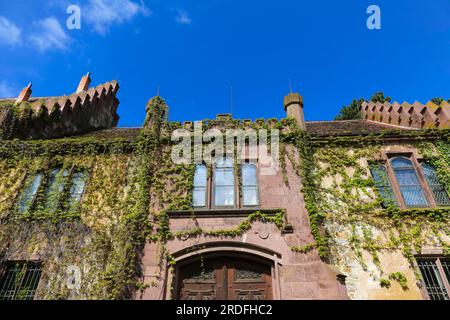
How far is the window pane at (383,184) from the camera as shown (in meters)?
10.1

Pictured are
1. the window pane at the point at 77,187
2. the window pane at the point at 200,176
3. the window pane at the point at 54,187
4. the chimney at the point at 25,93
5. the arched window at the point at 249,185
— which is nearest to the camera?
the arched window at the point at 249,185

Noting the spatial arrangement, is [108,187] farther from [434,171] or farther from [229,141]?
[434,171]

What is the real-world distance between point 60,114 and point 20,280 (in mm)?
8327

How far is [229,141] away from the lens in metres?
11.5

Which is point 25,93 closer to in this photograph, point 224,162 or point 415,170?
point 224,162

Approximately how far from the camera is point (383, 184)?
10562 millimetres

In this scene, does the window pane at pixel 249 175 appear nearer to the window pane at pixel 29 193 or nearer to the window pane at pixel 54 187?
the window pane at pixel 54 187

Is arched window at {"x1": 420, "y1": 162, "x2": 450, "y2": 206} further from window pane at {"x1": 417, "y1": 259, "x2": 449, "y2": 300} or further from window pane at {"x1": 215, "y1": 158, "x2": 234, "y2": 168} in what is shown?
window pane at {"x1": 215, "y1": 158, "x2": 234, "y2": 168}

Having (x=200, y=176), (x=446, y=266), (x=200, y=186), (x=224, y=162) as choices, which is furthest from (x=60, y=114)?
(x=446, y=266)

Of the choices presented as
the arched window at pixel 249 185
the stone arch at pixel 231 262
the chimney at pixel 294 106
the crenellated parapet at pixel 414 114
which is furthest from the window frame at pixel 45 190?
the crenellated parapet at pixel 414 114

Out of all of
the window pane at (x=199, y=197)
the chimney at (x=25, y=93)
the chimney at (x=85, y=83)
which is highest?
the chimney at (x=85, y=83)

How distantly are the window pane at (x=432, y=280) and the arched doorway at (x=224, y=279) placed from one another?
14.5 feet

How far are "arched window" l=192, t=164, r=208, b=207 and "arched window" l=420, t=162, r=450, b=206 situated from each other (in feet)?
25.1
